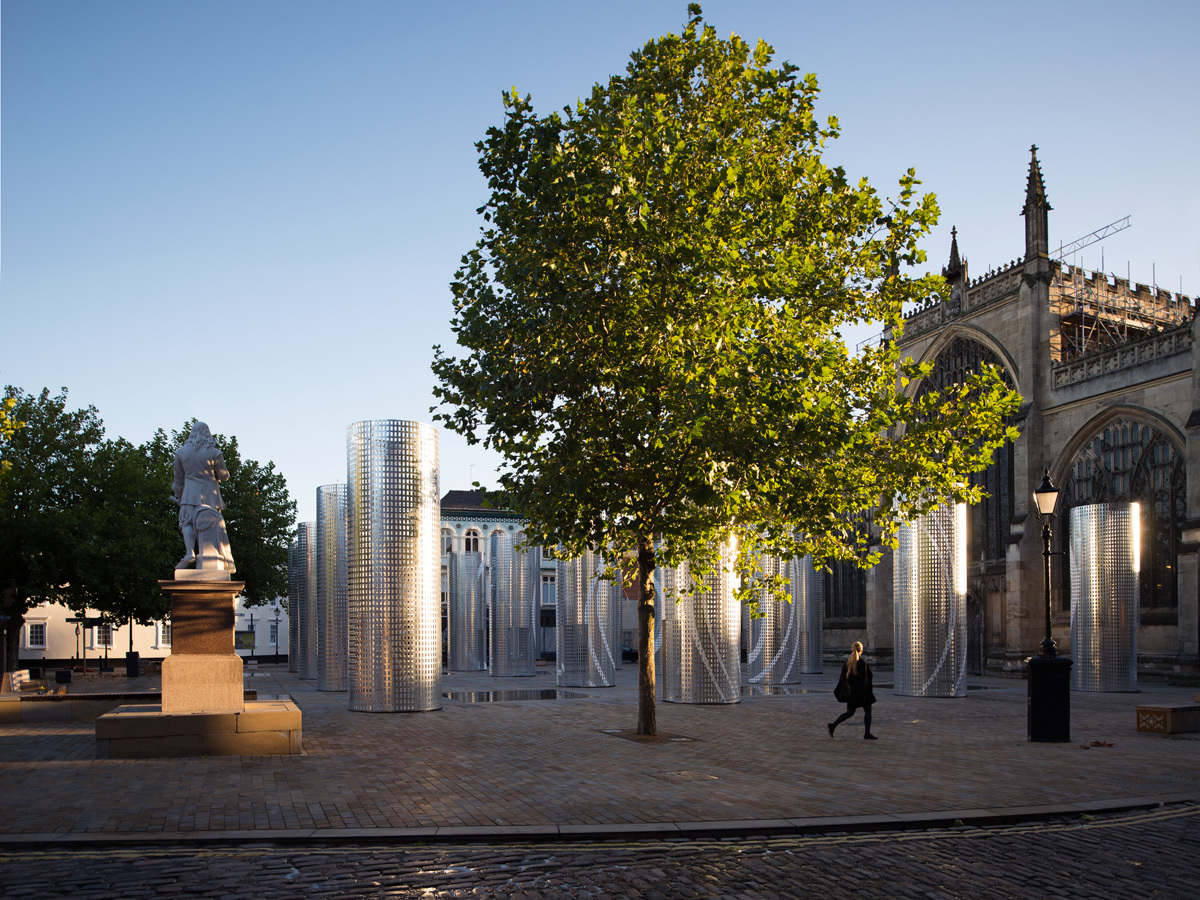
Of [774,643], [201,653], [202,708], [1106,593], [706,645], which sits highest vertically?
[201,653]

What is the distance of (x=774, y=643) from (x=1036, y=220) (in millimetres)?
21103

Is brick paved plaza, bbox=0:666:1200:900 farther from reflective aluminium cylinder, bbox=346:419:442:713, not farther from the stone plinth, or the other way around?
reflective aluminium cylinder, bbox=346:419:442:713

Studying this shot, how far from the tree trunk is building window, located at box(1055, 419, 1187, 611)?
24528mm

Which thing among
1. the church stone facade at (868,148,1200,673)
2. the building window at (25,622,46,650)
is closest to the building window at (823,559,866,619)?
the church stone facade at (868,148,1200,673)

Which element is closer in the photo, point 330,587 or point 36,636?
point 330,587

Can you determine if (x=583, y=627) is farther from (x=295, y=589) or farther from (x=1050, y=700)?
(x=1050, y=700)

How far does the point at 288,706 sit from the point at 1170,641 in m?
30.6

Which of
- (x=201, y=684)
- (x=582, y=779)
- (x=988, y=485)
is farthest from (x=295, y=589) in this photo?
(x=988, y=485)

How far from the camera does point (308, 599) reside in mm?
34250

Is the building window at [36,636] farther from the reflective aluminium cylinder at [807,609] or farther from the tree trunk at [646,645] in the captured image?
the tree trunk at [646,645]

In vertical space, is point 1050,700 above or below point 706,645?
below

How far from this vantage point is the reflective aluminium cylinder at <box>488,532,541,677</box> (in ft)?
125

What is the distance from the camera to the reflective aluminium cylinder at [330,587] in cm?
2972

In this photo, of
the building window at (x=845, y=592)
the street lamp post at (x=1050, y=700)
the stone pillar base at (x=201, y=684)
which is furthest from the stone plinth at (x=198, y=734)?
the building window at (x=845, y=592)
